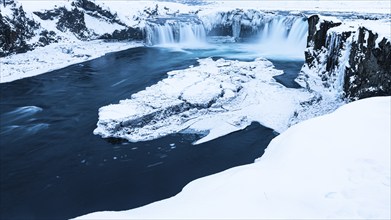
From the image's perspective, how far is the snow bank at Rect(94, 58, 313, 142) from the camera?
15102 millimetres

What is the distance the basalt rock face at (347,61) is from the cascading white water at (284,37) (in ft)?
21.8

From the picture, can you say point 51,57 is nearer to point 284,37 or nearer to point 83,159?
point 83,159

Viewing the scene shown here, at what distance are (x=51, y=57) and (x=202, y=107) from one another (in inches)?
776

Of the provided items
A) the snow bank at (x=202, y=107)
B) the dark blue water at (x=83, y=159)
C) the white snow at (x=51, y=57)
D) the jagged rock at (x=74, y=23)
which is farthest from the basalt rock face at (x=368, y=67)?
the jagged rock at (x=74, y=23)

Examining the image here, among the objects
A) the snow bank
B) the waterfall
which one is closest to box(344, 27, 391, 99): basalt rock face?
the snow bank

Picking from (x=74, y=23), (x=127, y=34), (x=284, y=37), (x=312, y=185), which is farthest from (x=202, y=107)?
(x=74, y=23)

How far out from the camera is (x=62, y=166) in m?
12.7

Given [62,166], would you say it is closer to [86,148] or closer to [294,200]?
[86,148]

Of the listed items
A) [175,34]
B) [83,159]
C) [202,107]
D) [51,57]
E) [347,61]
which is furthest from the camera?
[175,34]

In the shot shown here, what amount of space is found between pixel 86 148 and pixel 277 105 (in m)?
10.4

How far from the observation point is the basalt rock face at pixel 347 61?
15312 millimetres

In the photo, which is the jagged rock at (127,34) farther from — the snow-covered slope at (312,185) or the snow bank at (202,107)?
the snow-covered slope at (312,185)

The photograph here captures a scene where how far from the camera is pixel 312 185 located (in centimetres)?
609

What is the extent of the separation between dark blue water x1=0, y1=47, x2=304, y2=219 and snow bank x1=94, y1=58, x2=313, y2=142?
76 centimetres
